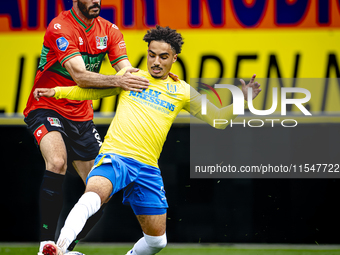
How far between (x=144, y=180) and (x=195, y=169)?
137 centimetres

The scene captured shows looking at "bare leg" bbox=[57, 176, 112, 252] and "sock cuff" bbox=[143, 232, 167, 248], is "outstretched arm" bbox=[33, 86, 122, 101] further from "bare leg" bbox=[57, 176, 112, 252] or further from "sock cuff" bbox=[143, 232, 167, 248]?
"sock cuff" bbox=[143, 232, 167, 248]

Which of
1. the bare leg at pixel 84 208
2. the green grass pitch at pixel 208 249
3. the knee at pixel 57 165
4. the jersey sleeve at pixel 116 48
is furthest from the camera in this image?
the green grass pitch at pixel 208 249

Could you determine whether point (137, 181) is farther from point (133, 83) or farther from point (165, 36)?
point (165, 36)

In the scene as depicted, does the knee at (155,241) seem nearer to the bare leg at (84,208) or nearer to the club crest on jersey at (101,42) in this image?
the bare leg at (84,208)

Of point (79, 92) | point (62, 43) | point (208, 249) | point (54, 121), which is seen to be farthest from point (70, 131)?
point (208, 249)

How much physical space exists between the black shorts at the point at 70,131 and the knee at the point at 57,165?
0.70ft

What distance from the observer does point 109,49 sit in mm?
4023

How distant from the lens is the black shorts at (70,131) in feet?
12.0

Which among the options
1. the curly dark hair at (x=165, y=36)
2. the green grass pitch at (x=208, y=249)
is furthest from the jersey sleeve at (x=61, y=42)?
the green grass pitch at (x=208, y=249)

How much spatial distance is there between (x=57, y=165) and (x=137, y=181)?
79 cm

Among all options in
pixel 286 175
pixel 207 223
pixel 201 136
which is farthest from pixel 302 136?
pixel 207 223

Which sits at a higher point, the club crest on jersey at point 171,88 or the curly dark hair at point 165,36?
the curly dark hair at point 165,36

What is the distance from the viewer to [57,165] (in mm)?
3572

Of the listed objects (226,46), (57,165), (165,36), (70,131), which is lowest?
(57,165)
